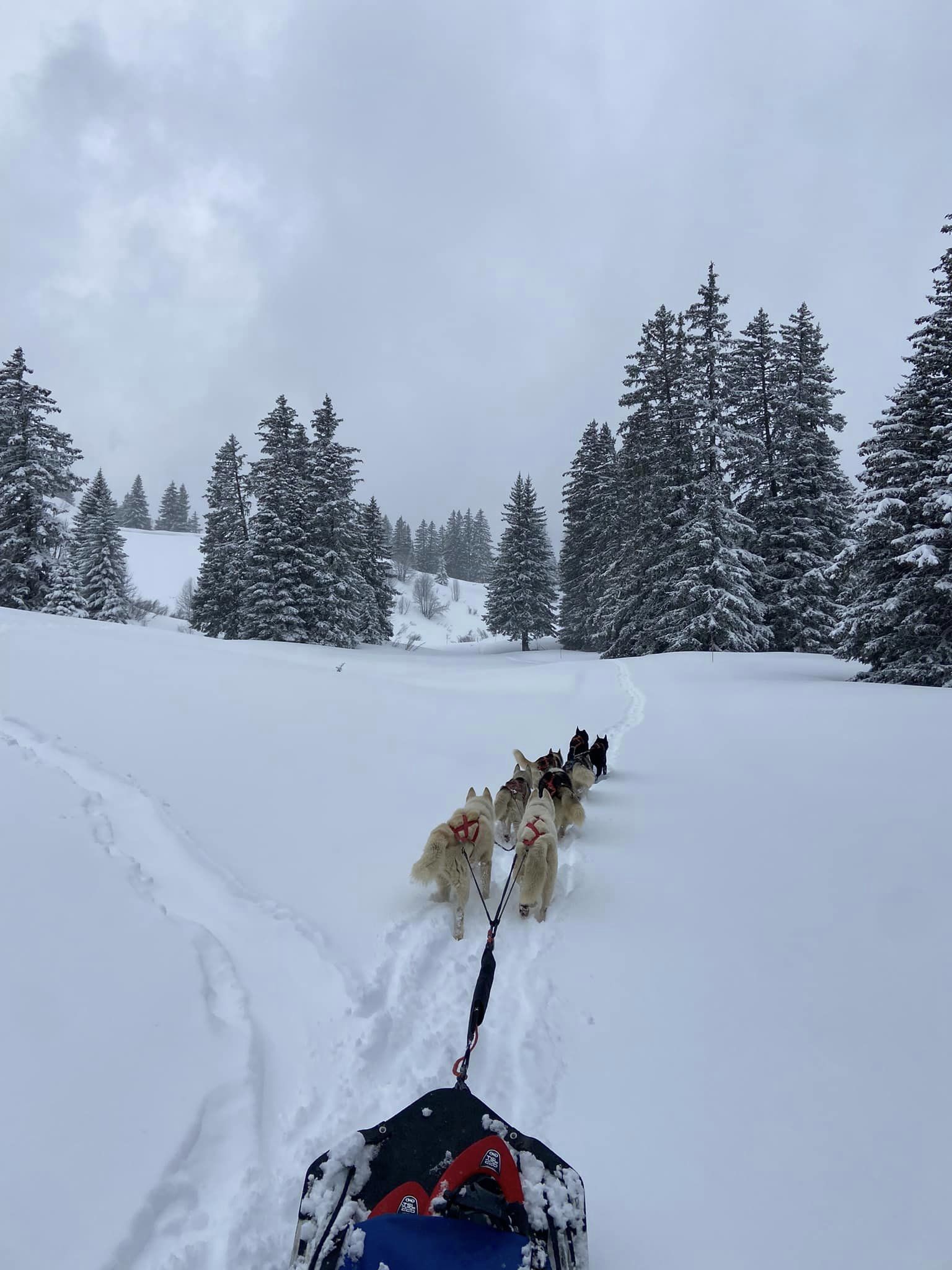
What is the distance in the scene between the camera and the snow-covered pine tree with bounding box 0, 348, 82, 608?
68.4 feet

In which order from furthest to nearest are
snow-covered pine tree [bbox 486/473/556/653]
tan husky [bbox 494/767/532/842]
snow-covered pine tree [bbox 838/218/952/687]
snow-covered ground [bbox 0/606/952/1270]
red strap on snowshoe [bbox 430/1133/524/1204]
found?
snow-covered pine tree [bbox 486/473/556/653] < snow-covered pine tree [bbox 838/218/952/687] < tan husky [bbox 494/767/532/842] < snow-covered ground [bbox 0/606/952/1270] < red strap on snowshoe [bbox 430/1133/524/1204]

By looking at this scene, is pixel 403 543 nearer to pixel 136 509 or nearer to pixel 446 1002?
pixel 136 509

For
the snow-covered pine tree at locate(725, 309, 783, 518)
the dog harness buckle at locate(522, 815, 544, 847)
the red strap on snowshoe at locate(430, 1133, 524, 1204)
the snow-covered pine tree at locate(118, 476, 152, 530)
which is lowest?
the red strap on snowshoe at locate(430, 1133, 524, 1204)

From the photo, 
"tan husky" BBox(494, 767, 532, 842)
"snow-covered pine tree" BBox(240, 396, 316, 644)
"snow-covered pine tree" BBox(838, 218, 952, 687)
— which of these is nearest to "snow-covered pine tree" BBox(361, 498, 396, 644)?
"snow-covered pine tree" BBox(240, 396, 316, 644)

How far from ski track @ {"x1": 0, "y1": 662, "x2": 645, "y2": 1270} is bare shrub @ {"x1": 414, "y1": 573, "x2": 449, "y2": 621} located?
53187 millimetres

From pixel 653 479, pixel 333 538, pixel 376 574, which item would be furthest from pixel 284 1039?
pixel 376 574

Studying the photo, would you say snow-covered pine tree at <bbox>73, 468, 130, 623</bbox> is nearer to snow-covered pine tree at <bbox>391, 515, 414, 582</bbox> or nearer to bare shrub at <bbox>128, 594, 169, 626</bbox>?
bare shrub at <bbox>128, 594, 169, 626</bbox>

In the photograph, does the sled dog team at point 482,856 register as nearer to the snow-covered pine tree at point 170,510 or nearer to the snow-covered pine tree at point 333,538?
the snow-covered pine tree at point 333,538

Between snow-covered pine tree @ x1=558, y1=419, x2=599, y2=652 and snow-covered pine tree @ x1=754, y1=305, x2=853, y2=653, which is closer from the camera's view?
snow-covered pine tree @ x1=754, y1=305, x2=853, y2=653

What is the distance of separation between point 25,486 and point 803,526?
92.8 ft

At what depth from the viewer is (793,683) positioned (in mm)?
12820

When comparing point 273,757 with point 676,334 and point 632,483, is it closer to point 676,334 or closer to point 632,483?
point 632,483

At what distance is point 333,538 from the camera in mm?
25750

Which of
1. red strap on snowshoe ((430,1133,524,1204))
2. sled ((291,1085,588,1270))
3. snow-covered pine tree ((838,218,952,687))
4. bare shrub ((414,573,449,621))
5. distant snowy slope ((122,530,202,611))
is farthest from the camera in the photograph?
bare shrub ((414,573,449,621))
